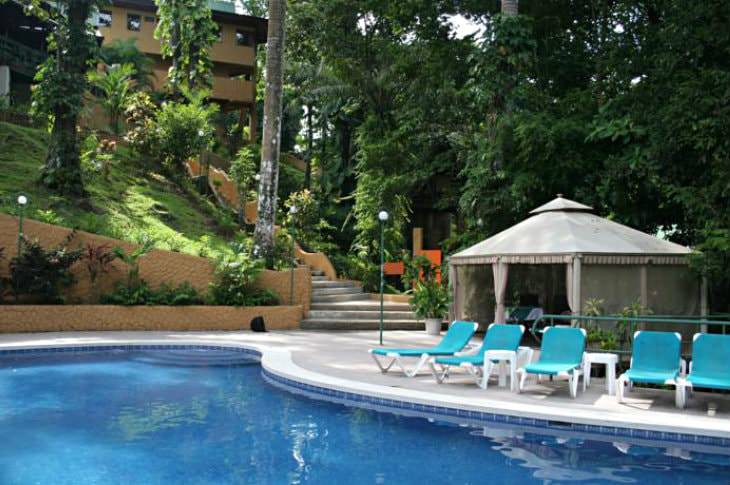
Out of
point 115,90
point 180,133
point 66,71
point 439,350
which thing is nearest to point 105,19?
point 115,90

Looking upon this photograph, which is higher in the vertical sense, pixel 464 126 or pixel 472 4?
pixel 472 4

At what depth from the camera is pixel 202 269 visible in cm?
1886

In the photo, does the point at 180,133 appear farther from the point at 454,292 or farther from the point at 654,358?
the point at 654,358

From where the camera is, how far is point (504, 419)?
8180mm

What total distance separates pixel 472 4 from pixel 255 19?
2012 cm

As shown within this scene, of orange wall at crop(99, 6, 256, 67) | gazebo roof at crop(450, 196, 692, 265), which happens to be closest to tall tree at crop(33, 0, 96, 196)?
gazebo roof at crop(450, 196, 692, 265)

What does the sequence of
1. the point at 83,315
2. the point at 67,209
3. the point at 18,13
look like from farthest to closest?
the point at 18,13 → the point at 67,209 → the point at 83,315

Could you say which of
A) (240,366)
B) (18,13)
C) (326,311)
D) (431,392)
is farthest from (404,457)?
(18,13)

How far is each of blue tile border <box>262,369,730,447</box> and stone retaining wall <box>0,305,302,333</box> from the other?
8.47m

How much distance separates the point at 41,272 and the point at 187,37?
16.2 m

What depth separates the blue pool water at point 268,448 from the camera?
630cm

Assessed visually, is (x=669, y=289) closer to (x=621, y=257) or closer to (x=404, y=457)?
(x=621, y=257)

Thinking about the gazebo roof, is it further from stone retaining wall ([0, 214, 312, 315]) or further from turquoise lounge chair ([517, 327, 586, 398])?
stone retaining wall ([0, 214, 312, 315])

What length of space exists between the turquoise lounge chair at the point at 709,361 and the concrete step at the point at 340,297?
511 inches
